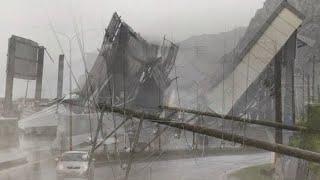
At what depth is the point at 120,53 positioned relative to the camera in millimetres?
52938

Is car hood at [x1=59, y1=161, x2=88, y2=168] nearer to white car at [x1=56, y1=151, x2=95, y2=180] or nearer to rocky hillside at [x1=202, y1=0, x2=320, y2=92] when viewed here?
white car at [x1=56, y1=151, x2=95, y2=180]

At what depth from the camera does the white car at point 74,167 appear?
32.9 metres

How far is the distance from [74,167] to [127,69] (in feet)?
81.1


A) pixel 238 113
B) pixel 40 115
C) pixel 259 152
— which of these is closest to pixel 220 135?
pixel 238 113

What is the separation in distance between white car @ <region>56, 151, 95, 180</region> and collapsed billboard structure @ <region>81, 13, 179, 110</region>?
13678mm

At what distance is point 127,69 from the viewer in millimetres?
56688

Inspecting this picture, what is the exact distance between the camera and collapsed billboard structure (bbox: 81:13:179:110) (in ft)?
168

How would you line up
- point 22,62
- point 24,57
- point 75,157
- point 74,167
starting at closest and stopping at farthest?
point 74,167
point 75,157
point 22,62
point 24,57

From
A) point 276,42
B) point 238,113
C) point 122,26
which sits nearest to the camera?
point 276,42

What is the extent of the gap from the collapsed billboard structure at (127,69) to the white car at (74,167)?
1368 cm

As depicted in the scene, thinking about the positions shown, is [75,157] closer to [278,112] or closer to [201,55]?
[278,112]

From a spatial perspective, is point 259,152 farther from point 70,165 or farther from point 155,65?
point 70,165

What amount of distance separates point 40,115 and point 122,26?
39.4 metres

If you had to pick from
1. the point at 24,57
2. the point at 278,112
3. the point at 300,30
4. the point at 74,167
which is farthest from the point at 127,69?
the point at 300,30
